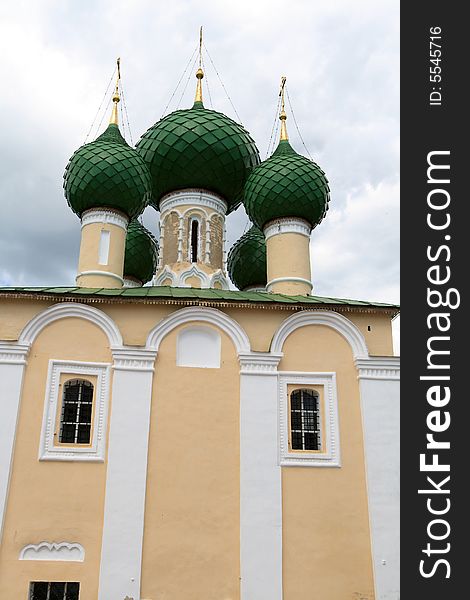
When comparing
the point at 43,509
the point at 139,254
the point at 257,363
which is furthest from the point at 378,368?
the point at 139,254

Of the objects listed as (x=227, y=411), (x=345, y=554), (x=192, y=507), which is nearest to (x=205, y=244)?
(x=227, y=411)

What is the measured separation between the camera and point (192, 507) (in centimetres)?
721

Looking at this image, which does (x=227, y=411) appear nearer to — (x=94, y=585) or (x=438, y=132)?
(x=94, y=585)

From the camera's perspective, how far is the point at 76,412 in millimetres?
7469

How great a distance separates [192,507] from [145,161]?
6638 millimetres

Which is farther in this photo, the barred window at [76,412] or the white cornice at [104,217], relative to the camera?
the white cornice at [104,217]

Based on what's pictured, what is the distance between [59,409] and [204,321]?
2115 millimetres

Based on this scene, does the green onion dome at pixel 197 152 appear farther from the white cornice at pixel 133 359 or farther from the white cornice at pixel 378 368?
the white cornice at pixel 378 368

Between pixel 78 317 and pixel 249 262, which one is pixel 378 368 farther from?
pixel 249 262

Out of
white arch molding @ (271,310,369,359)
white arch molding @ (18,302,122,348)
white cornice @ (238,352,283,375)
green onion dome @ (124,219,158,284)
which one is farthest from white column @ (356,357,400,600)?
green onion dome @ (124,219,158,284)

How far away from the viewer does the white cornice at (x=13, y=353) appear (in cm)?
739

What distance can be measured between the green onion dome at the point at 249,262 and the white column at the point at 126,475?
5.95m

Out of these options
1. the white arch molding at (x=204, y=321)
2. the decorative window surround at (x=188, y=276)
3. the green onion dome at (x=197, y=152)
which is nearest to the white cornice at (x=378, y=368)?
the white arch molding at (x=204, y=321)

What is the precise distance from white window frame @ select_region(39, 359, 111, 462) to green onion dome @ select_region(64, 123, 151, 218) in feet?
11.8
